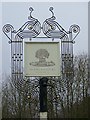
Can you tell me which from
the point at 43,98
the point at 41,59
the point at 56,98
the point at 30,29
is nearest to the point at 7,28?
the point at 30,29

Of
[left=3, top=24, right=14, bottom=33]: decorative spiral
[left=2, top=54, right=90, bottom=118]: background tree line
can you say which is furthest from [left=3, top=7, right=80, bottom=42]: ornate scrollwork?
Result: [left=2, top=54, right=90, bottom=118]: background tree line

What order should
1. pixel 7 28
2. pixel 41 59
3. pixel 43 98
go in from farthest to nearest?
1. pixel 7 28
2. pixel 41 59
3. pixel 43 98

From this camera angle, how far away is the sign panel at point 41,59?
34.0ft

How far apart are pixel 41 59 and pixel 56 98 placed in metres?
3.74

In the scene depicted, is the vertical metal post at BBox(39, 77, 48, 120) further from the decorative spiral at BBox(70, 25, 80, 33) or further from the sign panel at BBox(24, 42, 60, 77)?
the decorative spiral at BBox(70, 25, 80, 33)

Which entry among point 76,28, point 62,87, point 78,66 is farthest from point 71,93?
point 76,28

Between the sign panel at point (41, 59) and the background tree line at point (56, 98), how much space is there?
1738mm

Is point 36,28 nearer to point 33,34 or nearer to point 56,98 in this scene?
point 33,34

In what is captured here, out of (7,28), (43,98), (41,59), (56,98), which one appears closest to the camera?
(43,98)

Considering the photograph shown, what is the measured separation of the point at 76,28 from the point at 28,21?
1467 millimetres

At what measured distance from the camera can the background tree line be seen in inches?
531

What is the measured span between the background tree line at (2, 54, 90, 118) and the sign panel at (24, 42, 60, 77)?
174 cm

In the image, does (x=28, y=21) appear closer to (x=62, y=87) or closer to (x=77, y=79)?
(x=62, y=87)

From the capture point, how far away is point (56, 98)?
45.6ft
